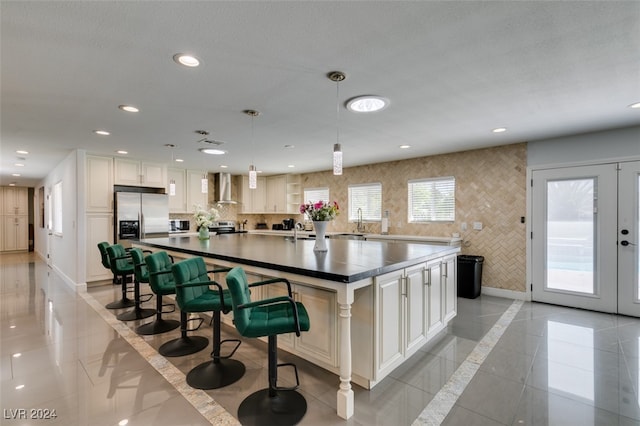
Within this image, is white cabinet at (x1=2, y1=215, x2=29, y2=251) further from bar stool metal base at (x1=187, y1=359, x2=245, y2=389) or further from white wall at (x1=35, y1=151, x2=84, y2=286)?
bar stool metal base at (x1=187, y1=359, x2=245, y2=389)

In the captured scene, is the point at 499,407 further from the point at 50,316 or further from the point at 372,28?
the point at 50,316

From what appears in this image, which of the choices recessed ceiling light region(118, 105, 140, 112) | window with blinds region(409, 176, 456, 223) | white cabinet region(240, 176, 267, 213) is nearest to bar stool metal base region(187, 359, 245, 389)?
recessed ceiling light region(118, 105, 140, 112)

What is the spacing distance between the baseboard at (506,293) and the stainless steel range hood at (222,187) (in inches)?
235

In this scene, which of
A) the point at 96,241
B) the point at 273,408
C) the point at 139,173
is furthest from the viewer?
the point at 139,173

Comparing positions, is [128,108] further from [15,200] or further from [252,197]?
[15,200]

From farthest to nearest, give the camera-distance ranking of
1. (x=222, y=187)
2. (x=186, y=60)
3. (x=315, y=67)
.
A: 1. (x=222, y=187)
2. (x=315, y=67)
3. (x=186, y=60)

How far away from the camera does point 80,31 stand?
179cm

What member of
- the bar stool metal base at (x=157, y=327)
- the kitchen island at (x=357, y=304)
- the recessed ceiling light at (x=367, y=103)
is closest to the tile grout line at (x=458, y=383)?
the kitchen island at (x=357, y=304)

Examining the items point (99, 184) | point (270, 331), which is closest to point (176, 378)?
point (270, 331)

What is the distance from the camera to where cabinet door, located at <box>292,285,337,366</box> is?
2369 mm

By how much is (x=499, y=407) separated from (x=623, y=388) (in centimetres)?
109

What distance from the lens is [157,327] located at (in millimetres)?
3400

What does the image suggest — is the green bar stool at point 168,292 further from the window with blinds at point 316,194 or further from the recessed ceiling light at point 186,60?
the window with blinds at point 316,194

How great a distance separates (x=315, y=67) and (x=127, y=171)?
17.4 ft
